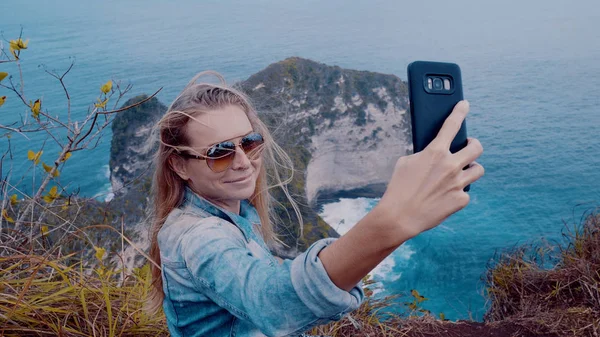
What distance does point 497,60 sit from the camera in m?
54.0

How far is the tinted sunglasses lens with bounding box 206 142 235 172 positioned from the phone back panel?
25.3 inches

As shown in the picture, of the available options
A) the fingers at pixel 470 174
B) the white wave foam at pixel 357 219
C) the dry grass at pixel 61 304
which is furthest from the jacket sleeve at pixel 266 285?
the white wave foam at pixel 357 219

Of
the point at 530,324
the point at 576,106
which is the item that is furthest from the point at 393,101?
the point at 530,324

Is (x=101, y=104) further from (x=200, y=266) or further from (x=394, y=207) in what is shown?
(x=394, y=207)

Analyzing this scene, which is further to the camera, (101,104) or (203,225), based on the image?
(101,104)

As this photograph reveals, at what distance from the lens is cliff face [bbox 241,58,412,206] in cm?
3931

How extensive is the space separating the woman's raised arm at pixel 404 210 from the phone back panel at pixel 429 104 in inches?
6.1

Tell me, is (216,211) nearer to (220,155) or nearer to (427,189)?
(220,155)

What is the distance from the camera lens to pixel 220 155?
1453 mm

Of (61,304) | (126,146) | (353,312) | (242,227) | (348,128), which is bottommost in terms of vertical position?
(348,128)

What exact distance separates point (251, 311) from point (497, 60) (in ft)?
196

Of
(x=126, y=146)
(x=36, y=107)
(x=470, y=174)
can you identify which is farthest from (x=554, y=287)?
(x=126, y=146)

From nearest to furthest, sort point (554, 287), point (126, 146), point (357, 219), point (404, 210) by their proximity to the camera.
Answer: point (404, 210) < point (554, 287) < point (126, 146) < point (357, 219)

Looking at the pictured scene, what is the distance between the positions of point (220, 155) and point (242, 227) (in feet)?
0.82
